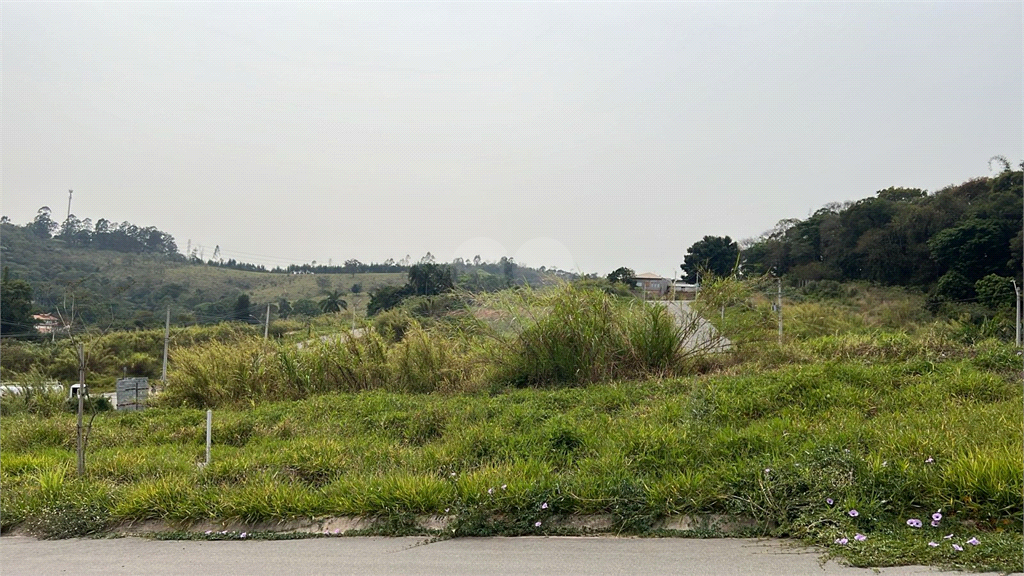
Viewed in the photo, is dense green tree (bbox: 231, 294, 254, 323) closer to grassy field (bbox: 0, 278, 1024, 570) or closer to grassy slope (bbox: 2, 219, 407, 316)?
grassy slope (bbox: 2, 219, 407, 316)

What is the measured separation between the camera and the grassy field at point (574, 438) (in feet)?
11.9

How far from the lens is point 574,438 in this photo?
16.5 feet

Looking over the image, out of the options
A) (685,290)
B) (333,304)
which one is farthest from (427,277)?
(685,290)

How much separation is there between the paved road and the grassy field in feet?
0.66

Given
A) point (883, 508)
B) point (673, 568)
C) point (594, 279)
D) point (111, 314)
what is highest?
point (594, 279)

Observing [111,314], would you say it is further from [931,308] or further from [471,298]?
[931,308]

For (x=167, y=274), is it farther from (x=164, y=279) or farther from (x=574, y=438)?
(x=574, y=438)

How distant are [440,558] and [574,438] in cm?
186

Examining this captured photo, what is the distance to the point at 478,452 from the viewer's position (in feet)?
16.6

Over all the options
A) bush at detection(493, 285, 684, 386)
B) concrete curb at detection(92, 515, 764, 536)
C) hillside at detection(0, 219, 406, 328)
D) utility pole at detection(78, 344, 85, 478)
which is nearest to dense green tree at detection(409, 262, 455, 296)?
hillside at detection(0, 219, 406, 328)

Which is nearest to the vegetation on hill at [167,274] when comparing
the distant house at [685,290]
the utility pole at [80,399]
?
the distant house at [685,290]

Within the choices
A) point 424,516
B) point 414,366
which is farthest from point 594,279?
point 424,516

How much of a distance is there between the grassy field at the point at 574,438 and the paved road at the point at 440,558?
20 cm

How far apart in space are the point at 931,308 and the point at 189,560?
1002 inches
